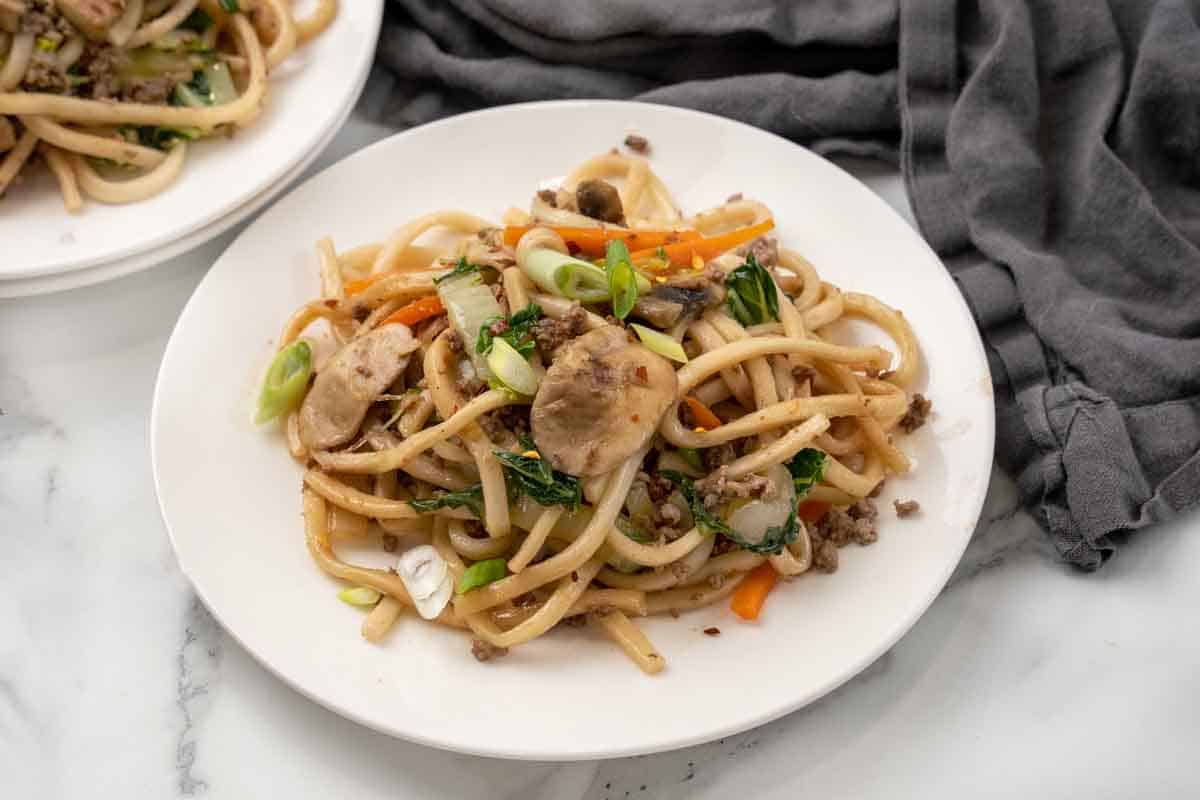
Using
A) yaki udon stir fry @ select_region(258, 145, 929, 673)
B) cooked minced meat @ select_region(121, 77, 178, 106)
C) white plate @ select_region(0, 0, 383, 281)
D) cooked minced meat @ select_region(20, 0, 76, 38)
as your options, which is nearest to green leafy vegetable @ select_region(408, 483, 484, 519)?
yaki udon stir fry @ select_region(258, 145, 929, 673)

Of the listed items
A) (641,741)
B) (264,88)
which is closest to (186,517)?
(641,741)

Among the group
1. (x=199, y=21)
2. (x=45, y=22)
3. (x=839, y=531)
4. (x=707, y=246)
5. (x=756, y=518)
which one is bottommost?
(x=839, y=531)

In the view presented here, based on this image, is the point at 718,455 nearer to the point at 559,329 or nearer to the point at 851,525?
the point at 851,525

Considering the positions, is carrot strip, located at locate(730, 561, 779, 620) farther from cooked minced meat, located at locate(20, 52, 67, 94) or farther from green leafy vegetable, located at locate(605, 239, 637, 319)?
cooked minced meat, located at locate(20, 52, 67, 94)

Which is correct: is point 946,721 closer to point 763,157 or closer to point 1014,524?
point 1014,524

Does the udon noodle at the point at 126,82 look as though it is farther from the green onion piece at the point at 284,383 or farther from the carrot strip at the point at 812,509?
the carrot strip at the point at 812,509

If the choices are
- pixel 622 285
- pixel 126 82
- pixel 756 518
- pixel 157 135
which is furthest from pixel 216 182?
pixel 756 518
